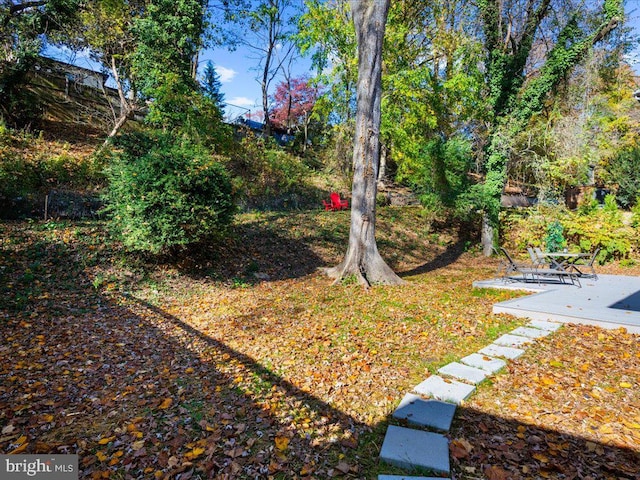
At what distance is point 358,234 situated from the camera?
7664mm

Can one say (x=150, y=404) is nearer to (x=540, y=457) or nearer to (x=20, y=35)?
(x=540, y=457)

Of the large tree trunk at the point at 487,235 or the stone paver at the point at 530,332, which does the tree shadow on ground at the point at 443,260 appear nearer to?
the large tree trunk at the point at 487,235

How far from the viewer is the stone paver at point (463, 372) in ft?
11.6

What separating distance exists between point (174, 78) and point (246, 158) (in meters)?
3.97

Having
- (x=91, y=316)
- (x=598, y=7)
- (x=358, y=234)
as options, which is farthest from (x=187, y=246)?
(x=598, y=7)

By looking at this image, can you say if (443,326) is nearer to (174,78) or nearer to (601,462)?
(601,462)

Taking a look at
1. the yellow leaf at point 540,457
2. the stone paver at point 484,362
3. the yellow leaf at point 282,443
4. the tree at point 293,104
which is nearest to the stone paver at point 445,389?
the stone paver at point 484,362

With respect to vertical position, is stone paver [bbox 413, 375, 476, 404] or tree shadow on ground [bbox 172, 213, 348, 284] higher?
tree shadow on ground [bbox 172, 213, 348, 284]

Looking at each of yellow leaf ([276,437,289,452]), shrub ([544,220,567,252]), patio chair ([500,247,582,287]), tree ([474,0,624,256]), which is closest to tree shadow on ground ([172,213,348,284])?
patio chair ([500,247,582,287])

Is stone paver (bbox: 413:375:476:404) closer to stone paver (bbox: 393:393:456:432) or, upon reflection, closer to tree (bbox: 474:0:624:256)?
stone paver (bbox: 393:393:456:432)

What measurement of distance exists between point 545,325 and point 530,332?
1.65 feet

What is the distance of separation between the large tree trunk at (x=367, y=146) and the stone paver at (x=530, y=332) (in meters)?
3.00

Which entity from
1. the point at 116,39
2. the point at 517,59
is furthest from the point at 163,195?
the point at 517,59

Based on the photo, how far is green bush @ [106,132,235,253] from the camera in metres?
6.59
